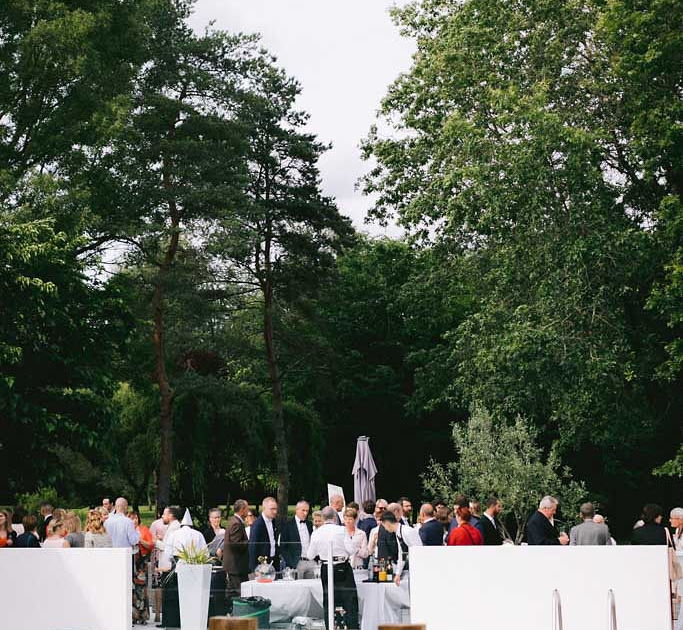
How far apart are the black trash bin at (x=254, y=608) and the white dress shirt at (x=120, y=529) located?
7.72ft

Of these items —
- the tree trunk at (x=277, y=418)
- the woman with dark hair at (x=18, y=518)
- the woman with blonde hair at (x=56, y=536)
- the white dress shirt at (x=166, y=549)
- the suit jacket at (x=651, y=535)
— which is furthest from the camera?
the tree trunk at (x=277, y=418)

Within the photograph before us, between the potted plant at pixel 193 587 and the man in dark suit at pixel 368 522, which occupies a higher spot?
the man in dark suit at pixel 368 522

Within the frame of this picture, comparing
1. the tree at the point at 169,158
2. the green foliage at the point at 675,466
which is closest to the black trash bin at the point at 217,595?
the green foliage at the point at 675,466

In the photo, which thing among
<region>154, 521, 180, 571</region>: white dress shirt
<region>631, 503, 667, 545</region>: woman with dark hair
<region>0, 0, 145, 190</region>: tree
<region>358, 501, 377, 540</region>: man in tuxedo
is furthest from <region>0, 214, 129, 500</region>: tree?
<region>631, 503, 667, 545</region>: woman with dark hair

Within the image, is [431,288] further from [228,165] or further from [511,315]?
[228,165]

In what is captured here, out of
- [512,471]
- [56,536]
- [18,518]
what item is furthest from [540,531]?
[512,471]

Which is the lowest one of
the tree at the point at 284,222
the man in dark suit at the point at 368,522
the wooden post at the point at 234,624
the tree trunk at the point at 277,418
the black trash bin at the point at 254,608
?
the black trash bin at the point at 254,608

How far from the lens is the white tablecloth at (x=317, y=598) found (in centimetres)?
1249

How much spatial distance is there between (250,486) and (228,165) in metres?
10.8

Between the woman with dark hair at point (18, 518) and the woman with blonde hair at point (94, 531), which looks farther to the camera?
the woman with dark hair at point (18, 518)

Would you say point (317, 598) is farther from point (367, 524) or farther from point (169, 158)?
point (169, 158)

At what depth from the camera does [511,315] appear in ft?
86.6

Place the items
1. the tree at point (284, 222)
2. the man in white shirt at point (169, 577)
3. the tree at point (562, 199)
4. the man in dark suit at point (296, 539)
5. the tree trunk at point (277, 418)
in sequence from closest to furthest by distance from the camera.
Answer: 1. the man in white shirt at point (169, 577)
2. the man in dark suit at point (296, 539)
3. the tree at point (562, 199)
4. the tree trunk at point (277, 418)
5. the tree at point (284, 222)

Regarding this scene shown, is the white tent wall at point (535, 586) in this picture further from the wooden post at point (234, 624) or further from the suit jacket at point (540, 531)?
the wooden post at point (234, 624)
